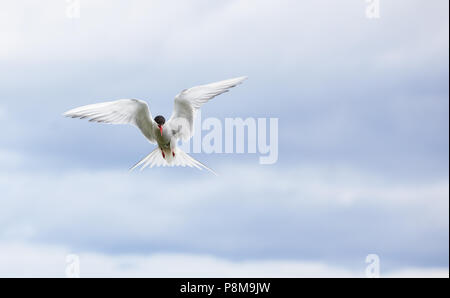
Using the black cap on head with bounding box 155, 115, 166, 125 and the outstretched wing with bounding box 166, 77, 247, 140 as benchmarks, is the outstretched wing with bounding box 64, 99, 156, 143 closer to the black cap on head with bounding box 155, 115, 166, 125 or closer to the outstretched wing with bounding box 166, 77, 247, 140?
the black cap on head with bounding box 155, 115, 166, 125

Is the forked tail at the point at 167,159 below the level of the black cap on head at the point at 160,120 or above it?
→ below

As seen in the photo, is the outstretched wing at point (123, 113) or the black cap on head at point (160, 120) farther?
the black cap on head at point (160, 120)

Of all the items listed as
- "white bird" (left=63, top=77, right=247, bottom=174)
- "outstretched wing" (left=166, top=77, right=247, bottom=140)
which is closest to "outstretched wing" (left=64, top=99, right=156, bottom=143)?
"white bird" (left=63, top=77, right=247, bottom=174)

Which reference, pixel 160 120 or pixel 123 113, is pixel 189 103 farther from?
pixel 123 113

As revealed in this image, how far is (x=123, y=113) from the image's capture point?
8625mm

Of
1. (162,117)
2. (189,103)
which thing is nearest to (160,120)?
(162,117)

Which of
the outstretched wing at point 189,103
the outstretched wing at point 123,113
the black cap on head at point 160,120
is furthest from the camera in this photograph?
the black cap on head at point 160,120

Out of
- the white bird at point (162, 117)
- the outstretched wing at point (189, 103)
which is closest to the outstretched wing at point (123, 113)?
the white bird at point (162, 117)

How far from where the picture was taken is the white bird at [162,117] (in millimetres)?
8305

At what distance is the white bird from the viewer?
8.30 m

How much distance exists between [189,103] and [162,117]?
483mm

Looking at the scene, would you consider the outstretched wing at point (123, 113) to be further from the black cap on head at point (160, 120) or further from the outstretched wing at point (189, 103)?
the outstretched wing at point (189, 103)

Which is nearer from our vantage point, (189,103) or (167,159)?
(189,103)
